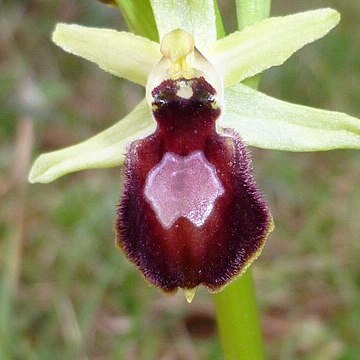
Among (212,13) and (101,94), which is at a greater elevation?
(212,13)

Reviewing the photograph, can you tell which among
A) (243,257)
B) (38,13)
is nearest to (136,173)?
(243,257)

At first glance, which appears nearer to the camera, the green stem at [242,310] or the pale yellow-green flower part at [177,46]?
the pale yellow-green flower part at [177,46]

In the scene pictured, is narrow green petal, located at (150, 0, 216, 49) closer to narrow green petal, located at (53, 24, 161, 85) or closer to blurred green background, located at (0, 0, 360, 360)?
narrow green petal, located at (53, 24, 161, 85)

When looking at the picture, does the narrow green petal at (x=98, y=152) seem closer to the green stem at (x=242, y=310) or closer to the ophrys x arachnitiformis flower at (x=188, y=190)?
the ophrys x arachnitiformis flower at (x=188, y=190)

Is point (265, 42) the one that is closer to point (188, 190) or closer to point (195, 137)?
point (195, 137)

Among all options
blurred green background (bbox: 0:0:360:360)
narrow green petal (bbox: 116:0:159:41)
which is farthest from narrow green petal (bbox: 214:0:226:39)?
blurred green background (bbox: 0:0:360:360)

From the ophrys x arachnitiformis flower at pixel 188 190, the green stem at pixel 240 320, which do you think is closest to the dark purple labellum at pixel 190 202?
the ophrys x arachnitiformis flower at pixel 188 190

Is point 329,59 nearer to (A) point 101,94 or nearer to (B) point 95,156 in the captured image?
(A) point 101,94
